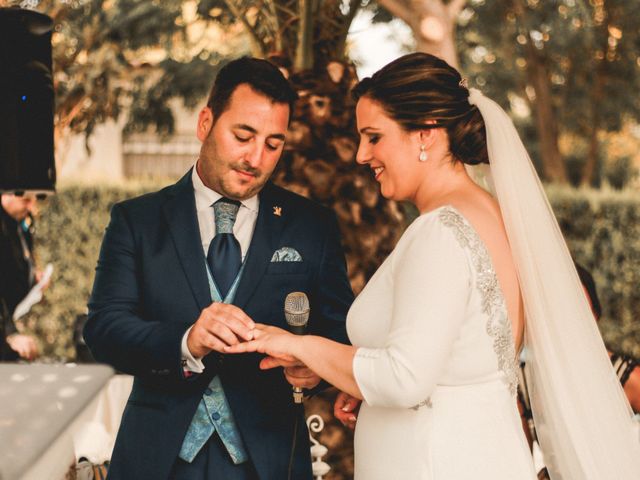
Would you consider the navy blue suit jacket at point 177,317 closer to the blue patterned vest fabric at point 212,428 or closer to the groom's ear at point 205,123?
the blue patterned vest fabric at point 212,428

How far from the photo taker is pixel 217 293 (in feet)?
7.70

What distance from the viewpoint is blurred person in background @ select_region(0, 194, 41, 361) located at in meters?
4.96

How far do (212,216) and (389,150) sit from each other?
650 mm

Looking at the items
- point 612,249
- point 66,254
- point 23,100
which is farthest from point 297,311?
point 66,254

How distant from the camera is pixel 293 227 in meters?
2.48

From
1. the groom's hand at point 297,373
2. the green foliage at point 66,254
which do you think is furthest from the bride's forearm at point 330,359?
the green foliage at point 66,254

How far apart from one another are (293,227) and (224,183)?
270 mm

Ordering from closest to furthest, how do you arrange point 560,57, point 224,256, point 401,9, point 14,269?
1. point 224,256
2. point 401,9
3. point 14,269
4. point 560,57

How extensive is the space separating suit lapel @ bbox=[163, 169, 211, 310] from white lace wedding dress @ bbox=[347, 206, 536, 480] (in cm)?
47

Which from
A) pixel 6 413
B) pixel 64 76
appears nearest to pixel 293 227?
pixel 6 413

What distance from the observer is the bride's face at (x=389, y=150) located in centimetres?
218

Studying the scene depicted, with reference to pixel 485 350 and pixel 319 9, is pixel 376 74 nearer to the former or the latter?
pixel 485 350

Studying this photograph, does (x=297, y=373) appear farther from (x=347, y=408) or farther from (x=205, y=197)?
(x=205, y=197)

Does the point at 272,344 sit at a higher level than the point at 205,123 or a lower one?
lower
